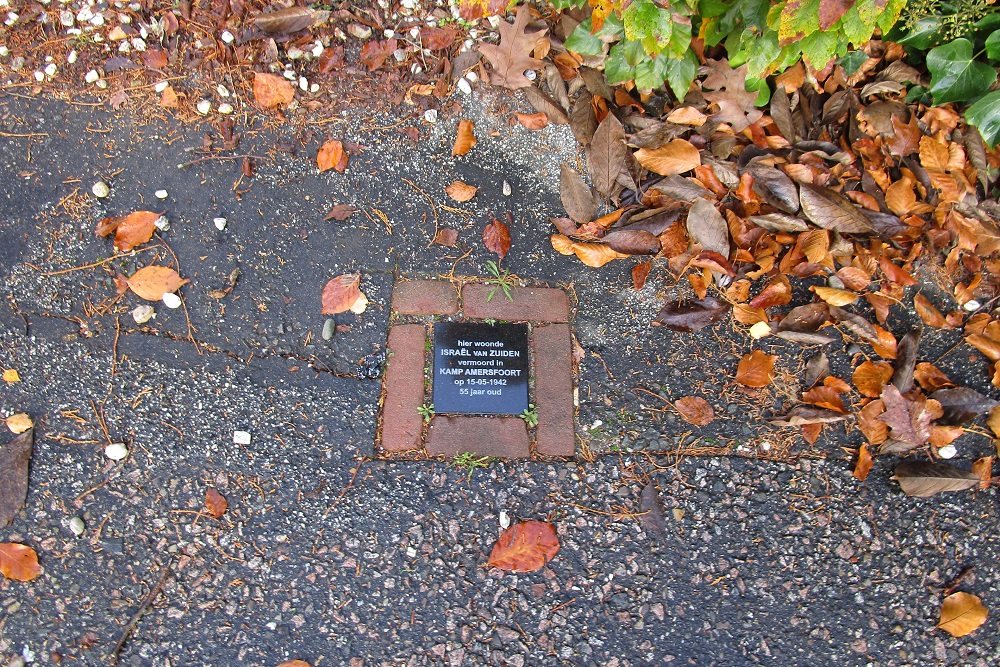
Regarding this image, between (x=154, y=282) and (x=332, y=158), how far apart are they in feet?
2.46

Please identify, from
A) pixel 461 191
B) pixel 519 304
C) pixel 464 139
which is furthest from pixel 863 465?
pixel 464 139

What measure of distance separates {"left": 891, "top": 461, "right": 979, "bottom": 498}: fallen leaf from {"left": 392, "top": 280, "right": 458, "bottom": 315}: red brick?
155 cm

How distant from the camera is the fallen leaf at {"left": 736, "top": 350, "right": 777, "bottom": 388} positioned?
213cm

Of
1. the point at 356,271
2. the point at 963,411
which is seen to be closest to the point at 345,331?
the point at 356,271

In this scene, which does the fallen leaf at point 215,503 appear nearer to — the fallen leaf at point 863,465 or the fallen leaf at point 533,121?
the fallen leaf at point 533,121

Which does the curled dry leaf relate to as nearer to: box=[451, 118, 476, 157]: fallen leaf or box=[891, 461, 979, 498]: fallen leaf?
box=[451, 118, 476, 157]: fallen leaf

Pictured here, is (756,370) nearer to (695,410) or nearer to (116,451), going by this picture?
(695,410)

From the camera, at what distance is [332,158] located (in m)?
2.35

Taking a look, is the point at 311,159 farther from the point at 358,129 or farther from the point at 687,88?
the point at 687,88

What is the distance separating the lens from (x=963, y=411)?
2.10 m

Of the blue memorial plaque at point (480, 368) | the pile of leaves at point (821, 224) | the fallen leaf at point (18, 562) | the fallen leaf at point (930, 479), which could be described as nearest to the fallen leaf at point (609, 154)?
the pile of leaves at point (821, 224)

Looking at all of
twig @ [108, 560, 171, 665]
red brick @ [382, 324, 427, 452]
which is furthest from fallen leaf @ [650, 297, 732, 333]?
twig @ [108, 560, 171, 665]

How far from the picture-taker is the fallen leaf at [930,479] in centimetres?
203

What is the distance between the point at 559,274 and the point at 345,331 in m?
0.77
